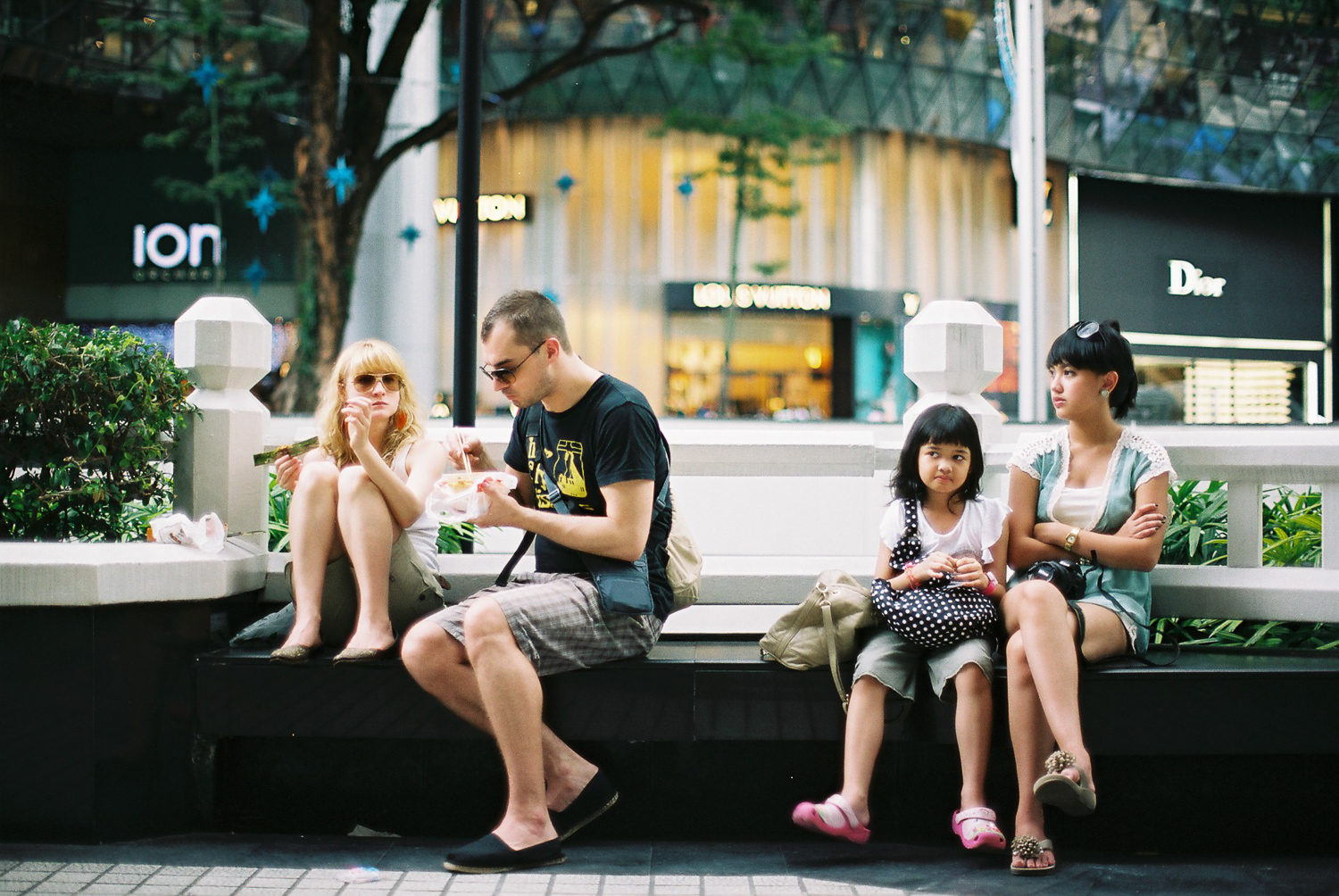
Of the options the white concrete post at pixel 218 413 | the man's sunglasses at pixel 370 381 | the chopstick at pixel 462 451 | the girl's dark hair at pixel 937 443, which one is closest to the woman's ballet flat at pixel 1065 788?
the girl's dark hair at pixel 937 443

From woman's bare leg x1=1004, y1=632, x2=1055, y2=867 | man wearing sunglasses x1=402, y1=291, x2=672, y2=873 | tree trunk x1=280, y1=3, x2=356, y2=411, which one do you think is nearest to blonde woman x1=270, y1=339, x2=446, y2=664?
man wearing sunglasses x1=402, y1=291, x2=672, y2=873

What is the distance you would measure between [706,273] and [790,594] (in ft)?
68.4

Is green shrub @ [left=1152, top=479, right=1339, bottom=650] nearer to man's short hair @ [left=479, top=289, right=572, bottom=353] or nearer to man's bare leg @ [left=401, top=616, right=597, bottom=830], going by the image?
man's bare leg @ [left=401, top=616, right=597, bottom=830]

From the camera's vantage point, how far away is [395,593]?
4.24 metres

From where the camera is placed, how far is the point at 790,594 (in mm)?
4707

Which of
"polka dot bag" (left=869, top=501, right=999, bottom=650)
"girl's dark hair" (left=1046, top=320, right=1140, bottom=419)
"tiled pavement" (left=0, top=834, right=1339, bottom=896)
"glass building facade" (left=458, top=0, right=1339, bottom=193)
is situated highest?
"glass building facade" (left=458, top=0, right=1339, bottom=193)

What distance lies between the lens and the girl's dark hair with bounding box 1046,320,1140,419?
4.15 m

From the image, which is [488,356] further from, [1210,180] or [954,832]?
[1210,180]

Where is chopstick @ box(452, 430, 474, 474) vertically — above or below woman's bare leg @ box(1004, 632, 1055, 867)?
above

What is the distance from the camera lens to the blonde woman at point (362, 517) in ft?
13.4

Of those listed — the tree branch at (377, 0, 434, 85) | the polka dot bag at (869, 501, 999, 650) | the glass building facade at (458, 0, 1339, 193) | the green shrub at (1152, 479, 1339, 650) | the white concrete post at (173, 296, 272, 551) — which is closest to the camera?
the polka dot bag at (869, 501, 999, 650)

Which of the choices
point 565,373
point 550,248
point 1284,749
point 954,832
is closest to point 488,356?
point 565,373

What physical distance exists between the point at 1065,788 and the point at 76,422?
11.8 feet

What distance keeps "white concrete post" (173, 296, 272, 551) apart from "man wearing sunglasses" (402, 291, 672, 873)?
3.47 ft
